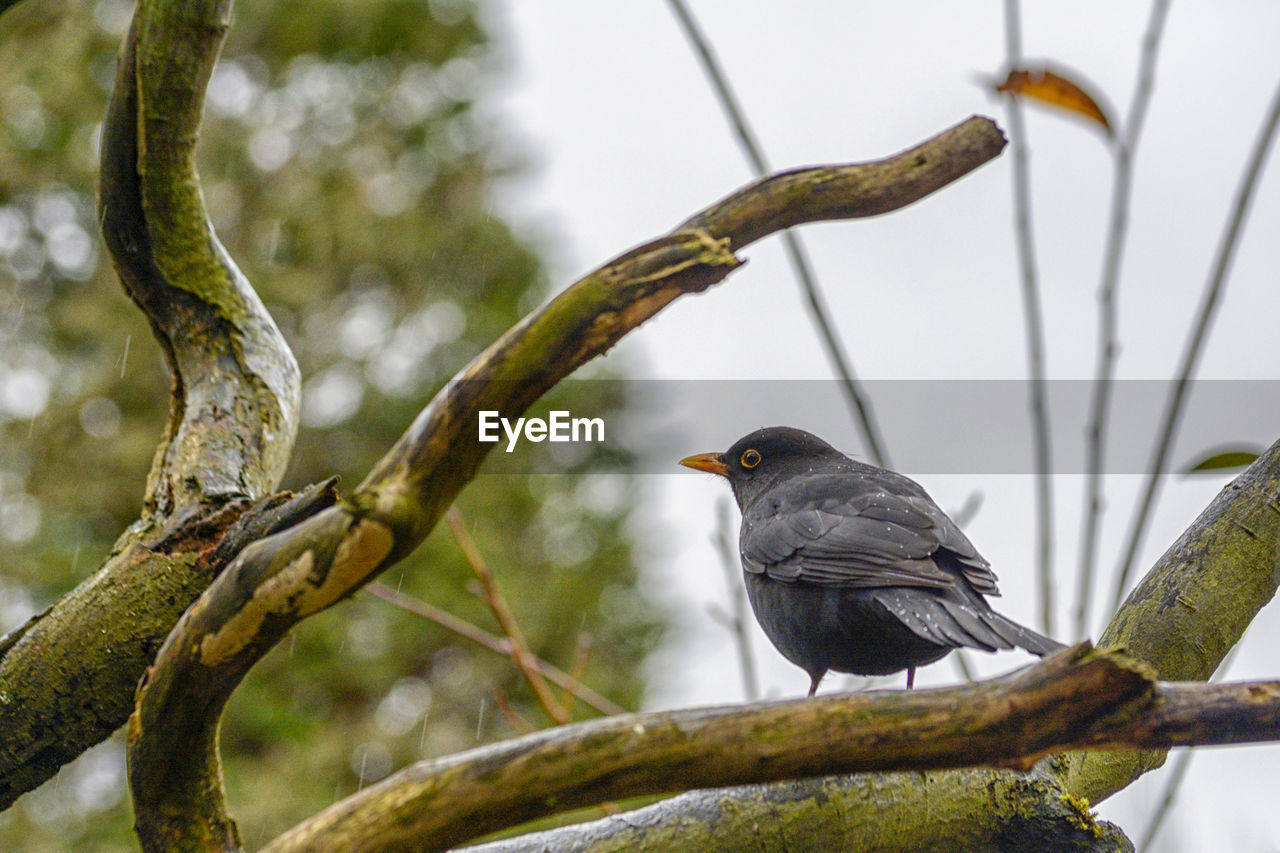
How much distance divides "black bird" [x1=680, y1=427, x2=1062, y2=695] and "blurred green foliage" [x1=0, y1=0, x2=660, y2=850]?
6.39 m

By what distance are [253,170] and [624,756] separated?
1056 centimetres

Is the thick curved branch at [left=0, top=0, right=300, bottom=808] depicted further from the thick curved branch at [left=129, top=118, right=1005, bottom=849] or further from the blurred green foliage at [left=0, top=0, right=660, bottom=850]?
the blurred green foliage at [left=0, top=0, right=660, bottom=850]

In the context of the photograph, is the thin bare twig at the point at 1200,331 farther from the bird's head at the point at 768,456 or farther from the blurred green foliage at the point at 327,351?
the blurred green foliage at the point at 327,351

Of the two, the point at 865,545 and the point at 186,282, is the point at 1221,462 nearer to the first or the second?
the point at 865,545

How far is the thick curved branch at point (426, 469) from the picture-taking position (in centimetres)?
93

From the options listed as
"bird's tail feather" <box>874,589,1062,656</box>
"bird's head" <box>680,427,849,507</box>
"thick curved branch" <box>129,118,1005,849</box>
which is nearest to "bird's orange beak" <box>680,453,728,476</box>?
"bird's head" <box>680,427,849,507</box>

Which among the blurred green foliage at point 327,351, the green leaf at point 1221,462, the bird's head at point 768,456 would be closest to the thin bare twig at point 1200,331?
the green leaf at point 1221,462

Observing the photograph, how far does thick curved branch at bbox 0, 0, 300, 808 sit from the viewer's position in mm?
1530

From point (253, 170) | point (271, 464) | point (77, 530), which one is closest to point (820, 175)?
point (271, 464)

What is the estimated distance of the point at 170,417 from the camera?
1840 millimetres

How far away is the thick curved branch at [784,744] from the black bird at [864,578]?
1.69 ft

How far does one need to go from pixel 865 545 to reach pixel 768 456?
733 mm

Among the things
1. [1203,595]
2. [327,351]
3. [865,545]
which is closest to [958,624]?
[865,545]

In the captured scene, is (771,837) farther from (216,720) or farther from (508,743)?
(216,720)
